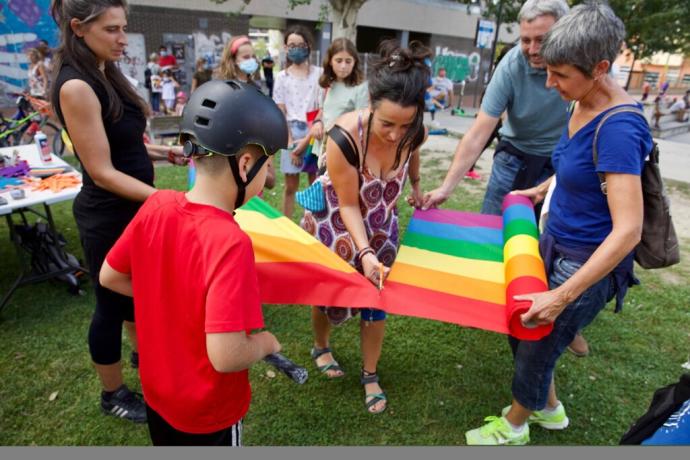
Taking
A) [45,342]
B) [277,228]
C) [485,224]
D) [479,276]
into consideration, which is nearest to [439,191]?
[485,224]

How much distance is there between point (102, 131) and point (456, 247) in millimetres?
1863

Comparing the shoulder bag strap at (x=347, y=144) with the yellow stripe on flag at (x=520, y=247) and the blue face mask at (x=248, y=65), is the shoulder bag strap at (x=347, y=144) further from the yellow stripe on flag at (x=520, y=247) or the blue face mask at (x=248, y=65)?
the blue face mask at (x=248, y=65)

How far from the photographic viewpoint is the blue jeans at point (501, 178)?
3158 mm

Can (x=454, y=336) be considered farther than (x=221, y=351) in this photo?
Yes

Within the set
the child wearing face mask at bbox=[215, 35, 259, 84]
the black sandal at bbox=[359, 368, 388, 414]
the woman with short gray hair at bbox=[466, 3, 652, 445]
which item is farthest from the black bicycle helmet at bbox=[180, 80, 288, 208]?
the child wearing face mask at bbox=[215, 35, 259, 84]

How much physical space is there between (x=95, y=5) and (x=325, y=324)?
2.14 meters

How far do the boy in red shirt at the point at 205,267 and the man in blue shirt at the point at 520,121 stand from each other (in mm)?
1708

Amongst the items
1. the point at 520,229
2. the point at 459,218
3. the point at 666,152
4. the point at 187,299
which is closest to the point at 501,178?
the point at 459,218

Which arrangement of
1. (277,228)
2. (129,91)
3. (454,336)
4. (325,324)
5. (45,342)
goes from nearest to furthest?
(129,91) → (277,228) → (325,324) → (45,342) → (454,336)

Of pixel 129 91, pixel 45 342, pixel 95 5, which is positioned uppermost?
pixel 95 5

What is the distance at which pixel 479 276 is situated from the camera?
7.48 ft

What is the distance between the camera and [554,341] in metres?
2.06

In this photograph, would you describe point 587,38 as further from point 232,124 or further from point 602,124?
point 232,124

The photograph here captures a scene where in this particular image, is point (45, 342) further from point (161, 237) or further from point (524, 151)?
point (524, 151)
